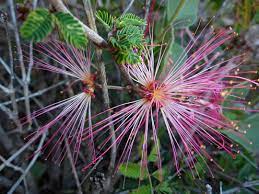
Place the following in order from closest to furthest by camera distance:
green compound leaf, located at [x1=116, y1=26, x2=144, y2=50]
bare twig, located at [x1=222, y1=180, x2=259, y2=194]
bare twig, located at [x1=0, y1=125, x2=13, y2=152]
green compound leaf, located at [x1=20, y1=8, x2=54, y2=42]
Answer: green compound leaf, located at [x1=20, y1=8, x2=54, y2=42], green compound leaf, located at [x1=116, y1=26, x2=144, y2=50], bare twig, located at [x1=222, y1=180, x2=259, y2=194], bare twig, located at [x1=0, y1=125, x2=13, y2=152]

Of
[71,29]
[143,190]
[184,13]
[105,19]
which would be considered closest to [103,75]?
[105,19]

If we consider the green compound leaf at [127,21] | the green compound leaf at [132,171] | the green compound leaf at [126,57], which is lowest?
the green compound leaf at [132,171]

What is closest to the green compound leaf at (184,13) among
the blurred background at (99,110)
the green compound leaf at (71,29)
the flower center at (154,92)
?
the blurred background at (99,110)

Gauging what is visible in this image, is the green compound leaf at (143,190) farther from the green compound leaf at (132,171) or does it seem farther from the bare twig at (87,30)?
the bare twig at (87,30)

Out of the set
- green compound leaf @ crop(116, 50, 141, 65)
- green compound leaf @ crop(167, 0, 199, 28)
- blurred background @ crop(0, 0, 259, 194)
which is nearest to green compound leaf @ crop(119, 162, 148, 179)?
blurred background @ crop(0, 0, 259, 194)

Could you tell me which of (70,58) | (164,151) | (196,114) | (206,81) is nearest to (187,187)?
(164,151)

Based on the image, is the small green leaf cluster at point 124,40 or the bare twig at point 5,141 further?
the bare twig at point 5,141

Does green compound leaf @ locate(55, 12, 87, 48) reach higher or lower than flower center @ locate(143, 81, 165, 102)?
higher

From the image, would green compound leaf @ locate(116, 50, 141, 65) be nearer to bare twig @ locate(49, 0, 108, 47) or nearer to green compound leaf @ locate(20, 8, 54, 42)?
bare twig @ locate(49, 0, 108, 47)

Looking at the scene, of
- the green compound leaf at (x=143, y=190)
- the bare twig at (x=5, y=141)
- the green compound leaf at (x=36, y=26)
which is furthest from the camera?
the bare twig at (x=5, y=141)
